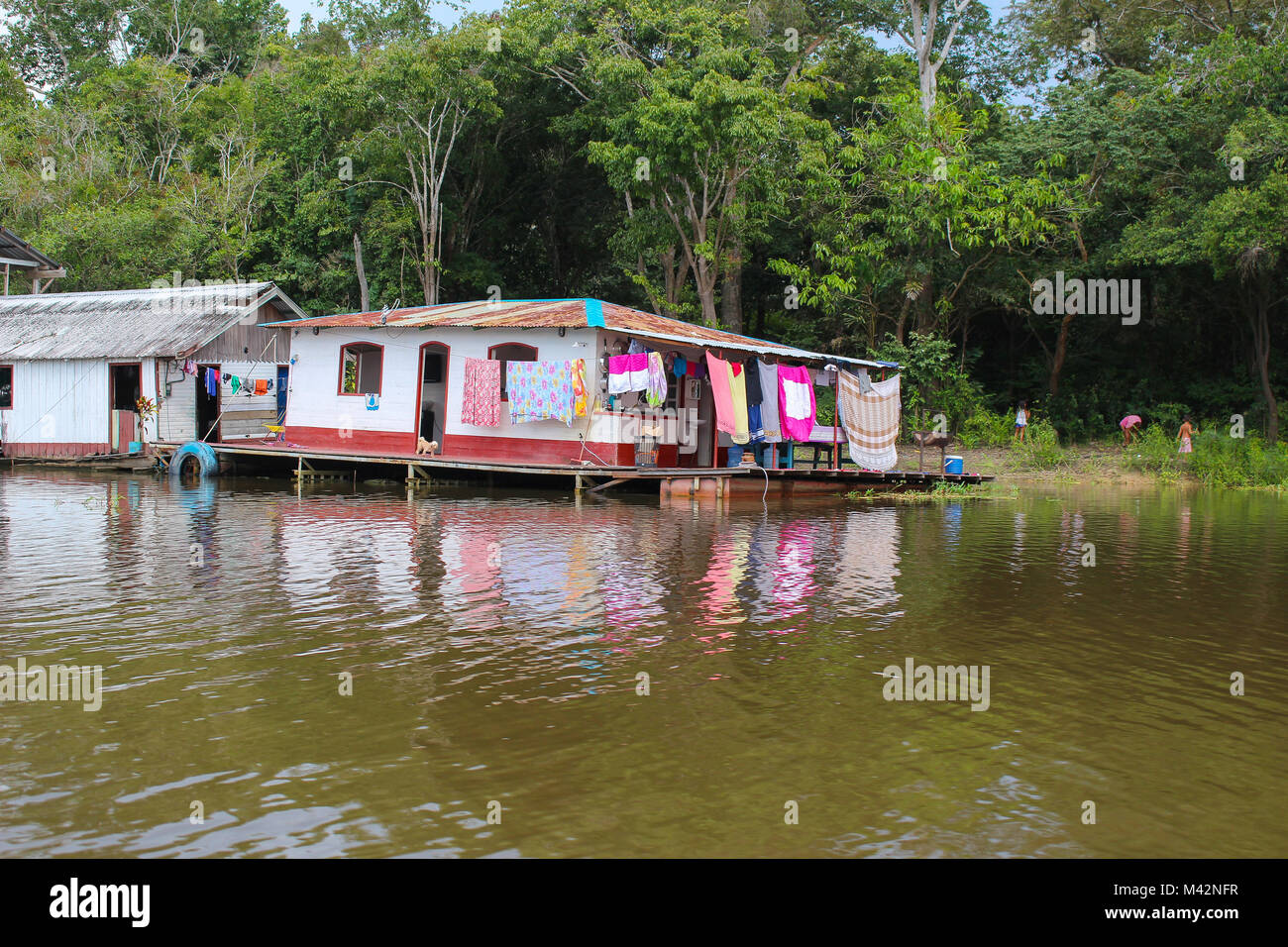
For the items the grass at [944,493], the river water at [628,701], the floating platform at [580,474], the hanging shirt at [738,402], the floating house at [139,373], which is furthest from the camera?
the floating house at [139,373]

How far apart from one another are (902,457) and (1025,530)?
45.5 ft

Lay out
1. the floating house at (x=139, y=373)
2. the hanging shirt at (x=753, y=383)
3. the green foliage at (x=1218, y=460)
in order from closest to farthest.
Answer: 1. the hanging shirt at (x=753, y=383)
2. the green foliage at (x=1218, y=460)
3. the floating house at (x=139, y=373)

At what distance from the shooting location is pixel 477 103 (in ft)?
112

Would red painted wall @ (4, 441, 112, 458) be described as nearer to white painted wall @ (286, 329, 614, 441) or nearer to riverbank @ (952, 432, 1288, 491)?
white painted wall @ (286, 329, 614, 441)

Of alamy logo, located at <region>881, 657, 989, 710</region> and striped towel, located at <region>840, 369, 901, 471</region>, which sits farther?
striped towel, located at <region>840, 369, 901, 471</region>

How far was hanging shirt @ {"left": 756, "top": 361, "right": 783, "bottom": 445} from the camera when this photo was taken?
2312cm

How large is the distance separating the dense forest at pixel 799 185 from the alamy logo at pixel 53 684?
23663mm

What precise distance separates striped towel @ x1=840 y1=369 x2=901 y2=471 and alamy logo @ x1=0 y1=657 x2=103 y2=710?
19.0m

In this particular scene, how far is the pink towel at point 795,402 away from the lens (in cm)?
2341

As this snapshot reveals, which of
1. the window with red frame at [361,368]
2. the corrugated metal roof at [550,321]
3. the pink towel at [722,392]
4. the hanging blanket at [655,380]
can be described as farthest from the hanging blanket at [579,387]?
the window with red frame at [361,368]

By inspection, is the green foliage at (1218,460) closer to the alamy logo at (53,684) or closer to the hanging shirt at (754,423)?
the hanging shirt at (754,423)
